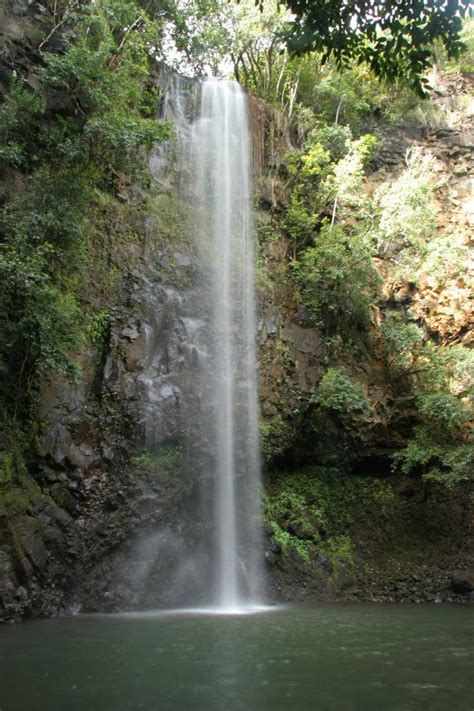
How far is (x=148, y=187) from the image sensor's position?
677 inches

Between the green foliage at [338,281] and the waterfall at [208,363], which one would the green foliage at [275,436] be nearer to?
the waterfall at [208,363]

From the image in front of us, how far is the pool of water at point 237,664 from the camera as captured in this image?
5.53 metres

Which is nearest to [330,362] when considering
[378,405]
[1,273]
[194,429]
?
[378,405]

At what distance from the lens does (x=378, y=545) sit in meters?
15.7

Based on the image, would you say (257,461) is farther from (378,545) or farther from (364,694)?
→ (364,694)

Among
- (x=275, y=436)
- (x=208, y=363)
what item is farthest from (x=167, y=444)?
(x=275, y=436)

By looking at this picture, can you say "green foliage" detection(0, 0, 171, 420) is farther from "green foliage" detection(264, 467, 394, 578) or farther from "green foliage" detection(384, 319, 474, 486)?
"green foliage" detection(384, 319, 474, 486)

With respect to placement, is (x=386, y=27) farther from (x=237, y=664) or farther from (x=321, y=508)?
(x=321, y=508)

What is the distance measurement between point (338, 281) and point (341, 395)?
3.56 metres

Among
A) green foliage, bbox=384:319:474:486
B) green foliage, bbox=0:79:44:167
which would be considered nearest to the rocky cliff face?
green foliage, bbox=384:319:474:486

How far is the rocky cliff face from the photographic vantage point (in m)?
11.8

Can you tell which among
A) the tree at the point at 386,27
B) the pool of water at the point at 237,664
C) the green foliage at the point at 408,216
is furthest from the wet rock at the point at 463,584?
the tree at the point at 386,27

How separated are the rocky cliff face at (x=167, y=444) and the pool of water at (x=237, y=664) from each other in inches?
59.9

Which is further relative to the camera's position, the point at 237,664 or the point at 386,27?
the point at 237,664
